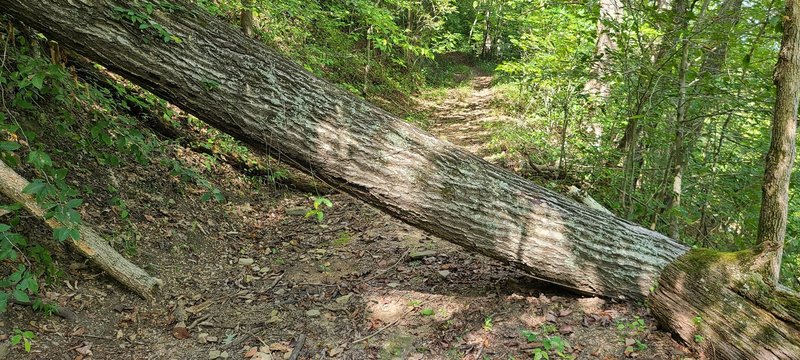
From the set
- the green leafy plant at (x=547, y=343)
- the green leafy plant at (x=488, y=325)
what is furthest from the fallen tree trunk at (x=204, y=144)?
the green leafy plant at (x=547, y=343)

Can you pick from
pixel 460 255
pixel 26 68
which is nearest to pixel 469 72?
pixel 460 255

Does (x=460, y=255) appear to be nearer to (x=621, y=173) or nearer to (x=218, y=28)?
(x=621, y=173)

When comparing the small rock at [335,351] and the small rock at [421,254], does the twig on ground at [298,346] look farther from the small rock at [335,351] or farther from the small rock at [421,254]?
the small rock at [421,254]

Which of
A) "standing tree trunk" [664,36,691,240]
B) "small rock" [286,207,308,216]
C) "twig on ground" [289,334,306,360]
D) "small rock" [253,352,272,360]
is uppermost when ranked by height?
"standing tree trunk" [664,36,691,240]

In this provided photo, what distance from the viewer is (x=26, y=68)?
303cm

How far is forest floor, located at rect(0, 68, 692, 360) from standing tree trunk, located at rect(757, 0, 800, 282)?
89 cm

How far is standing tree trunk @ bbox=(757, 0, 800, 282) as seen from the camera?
8.49ft

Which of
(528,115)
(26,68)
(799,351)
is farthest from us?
(528,115)

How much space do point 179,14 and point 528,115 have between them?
889 centimetres

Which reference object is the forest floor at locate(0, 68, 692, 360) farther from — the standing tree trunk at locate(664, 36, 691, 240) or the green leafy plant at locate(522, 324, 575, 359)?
the standing tree trunk at locate(664, 36, 691, 240)

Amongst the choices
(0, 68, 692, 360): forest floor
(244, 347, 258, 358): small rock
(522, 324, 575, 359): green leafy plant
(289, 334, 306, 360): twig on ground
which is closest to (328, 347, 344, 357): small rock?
(0, 68, 692, 360): forest floor

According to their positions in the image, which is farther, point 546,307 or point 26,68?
point 546,307

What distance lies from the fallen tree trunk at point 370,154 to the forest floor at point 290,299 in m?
0.38

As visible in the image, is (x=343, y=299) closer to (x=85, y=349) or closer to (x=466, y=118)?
(x=85, y=349)
